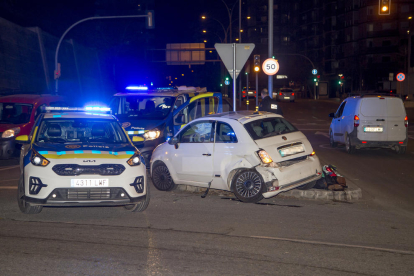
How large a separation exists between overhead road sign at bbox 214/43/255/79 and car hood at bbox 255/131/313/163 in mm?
4066

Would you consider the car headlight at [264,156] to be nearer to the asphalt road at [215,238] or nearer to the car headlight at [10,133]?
the asphalt road at [215,238]

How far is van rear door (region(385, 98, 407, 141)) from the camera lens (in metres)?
15.1

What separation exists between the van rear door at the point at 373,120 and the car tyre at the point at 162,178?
25.7 feet

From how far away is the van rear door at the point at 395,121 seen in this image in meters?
15.1

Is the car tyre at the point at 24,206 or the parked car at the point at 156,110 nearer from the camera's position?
the car tyre at the point at 24,206

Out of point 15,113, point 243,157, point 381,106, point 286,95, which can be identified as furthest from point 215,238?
point 286,95

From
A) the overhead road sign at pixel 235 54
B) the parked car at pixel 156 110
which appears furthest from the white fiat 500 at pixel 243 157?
the overhead road sign at pixel 235 54

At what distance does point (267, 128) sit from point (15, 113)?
29.4 ft

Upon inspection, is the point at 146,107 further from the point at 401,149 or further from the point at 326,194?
the point at 401,149

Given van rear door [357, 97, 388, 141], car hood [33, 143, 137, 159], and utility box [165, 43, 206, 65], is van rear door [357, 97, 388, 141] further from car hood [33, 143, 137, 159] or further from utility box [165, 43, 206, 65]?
utility box [165, 43, 206, 65]

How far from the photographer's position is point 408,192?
9.52m

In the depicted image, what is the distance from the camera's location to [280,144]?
8430 millimetres

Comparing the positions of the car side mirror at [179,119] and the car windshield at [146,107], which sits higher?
the car windshield at [146,107]

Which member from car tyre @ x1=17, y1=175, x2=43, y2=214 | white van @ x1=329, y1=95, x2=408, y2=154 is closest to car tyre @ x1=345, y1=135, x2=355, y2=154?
white van @ x1=329, y1=95, x2=408, y2=154
